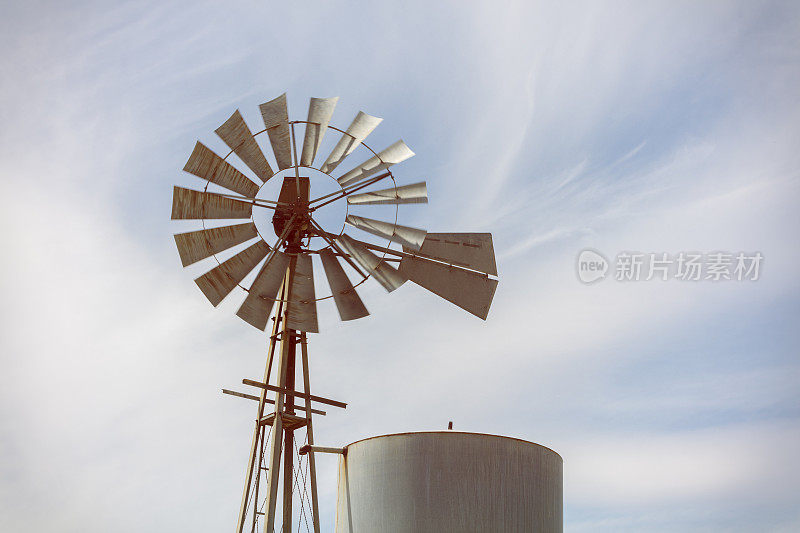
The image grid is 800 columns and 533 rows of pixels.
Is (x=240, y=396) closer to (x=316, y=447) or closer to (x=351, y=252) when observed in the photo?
(x=316, y=447)

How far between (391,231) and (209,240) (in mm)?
3442

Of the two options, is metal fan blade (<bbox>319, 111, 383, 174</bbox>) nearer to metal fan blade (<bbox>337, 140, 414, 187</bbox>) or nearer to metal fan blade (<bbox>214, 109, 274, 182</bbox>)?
metal fan blade (<bbox>337, 140, 414, 187</bbox>)

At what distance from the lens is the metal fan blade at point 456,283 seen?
1802cm

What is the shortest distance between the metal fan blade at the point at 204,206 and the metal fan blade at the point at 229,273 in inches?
29.2

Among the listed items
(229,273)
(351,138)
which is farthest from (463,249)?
(229,273)

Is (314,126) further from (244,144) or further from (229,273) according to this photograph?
(229,273)

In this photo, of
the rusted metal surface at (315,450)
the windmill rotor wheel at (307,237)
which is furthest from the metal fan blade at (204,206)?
the rusted metal surface at (315,450)

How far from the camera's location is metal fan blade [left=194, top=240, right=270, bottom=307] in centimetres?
1684

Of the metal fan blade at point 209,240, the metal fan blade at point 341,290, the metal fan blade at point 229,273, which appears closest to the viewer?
the metal fan blade at point 209,240

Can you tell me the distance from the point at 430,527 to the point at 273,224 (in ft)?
21.2

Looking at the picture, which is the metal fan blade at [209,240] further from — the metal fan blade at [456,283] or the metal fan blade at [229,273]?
the metal fan blade at [456,283]


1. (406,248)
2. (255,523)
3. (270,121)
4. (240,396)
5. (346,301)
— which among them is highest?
(270,121)

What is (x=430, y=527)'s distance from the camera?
16016mm

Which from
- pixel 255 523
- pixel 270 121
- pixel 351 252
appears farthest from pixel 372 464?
pixel 270 121
